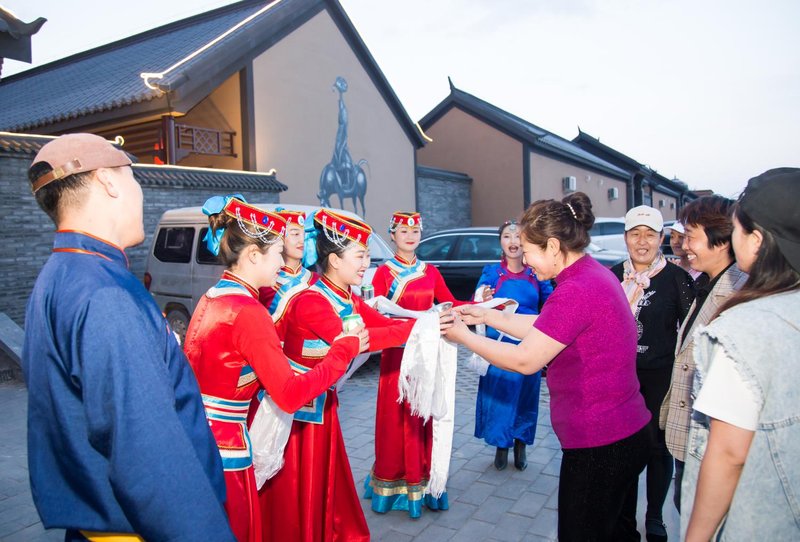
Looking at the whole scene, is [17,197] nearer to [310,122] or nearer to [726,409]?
[310,122]

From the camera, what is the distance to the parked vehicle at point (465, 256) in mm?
9914

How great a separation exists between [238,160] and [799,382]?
40.3 feet

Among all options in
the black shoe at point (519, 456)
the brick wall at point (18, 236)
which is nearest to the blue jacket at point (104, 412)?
the black shoe at point (519, 456)

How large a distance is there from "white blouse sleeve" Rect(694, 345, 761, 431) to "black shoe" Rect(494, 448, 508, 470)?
323 cm

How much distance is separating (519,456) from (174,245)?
600 centimetres

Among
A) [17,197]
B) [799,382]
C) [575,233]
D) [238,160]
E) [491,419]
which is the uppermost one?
[238,160]

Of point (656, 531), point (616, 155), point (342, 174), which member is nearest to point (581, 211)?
point (656, 531)

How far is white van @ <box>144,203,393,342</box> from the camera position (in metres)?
7.76

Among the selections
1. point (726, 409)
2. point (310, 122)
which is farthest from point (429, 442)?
point (310, 122)

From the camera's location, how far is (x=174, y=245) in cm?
821

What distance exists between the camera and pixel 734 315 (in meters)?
1.46

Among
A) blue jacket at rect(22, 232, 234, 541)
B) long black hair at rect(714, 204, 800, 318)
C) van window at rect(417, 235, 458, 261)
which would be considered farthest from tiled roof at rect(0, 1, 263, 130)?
long black hair at rect(714, 204, 800, 318)

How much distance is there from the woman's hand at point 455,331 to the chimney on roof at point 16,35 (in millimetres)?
5099

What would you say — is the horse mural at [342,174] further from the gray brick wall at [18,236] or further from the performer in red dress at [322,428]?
the performer in red dress at [322,428]
